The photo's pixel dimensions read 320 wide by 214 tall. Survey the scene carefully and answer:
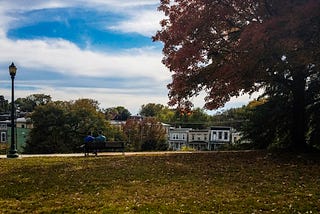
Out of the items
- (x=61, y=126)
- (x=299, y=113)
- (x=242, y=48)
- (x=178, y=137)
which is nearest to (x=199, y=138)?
(x=178, y=137)

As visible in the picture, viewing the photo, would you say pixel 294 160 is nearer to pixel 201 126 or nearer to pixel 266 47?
pixel 266 47

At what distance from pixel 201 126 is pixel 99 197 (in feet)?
334

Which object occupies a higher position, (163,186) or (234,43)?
(234,43)

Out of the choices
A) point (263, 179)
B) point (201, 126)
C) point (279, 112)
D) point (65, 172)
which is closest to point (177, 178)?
point (263, 179)

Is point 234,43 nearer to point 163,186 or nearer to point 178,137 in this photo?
point 163,186

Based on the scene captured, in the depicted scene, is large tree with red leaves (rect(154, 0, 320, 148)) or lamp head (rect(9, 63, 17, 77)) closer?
large tree with red leaves (rect(154, 0, 320, 148))

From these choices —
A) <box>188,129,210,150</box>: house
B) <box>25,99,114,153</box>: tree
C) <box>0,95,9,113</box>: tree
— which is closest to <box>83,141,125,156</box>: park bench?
<box>25,99,114,153</box>: tree

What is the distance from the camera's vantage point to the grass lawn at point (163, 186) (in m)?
8.80

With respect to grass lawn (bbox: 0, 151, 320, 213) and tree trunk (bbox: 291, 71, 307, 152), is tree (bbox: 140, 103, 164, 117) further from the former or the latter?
grass lawn (bbox: 0, 151, 320, 213)

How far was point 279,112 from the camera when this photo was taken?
917 inches

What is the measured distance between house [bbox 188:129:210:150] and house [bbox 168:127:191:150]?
107 cm

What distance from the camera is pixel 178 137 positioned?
10556cm

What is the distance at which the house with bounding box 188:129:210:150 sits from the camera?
10200cm

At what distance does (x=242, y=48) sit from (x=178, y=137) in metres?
89.6
